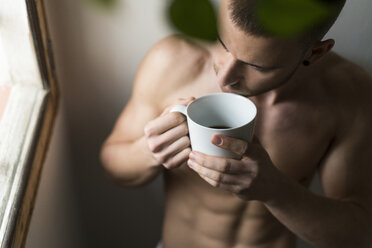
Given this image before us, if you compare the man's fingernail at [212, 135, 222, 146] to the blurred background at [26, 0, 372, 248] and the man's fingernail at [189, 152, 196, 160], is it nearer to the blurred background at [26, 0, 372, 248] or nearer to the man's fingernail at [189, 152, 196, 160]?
the man's fingernail at [189, 152, 196, 160]

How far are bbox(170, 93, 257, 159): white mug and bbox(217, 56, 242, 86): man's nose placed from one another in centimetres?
3

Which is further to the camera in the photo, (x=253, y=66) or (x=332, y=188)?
(x=332, y=188)

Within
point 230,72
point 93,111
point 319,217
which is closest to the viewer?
point 230,72

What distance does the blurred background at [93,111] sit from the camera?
3.21 ft

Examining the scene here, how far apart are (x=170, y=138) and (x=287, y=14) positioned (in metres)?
0.54

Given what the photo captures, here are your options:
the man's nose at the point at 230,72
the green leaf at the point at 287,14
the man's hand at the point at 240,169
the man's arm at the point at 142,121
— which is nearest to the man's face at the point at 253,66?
the man's nose at the point at 230,72

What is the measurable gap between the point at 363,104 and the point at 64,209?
86 centimetres

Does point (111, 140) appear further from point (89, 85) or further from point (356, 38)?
point (356, 38)

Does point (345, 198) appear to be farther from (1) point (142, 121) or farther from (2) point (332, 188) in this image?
(1) point (142, 121)

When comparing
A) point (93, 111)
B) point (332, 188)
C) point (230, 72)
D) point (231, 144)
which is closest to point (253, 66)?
point (230, 72)

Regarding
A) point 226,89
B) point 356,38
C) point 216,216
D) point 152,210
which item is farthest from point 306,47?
point 152,210

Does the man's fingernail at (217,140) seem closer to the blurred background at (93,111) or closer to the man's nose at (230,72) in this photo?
the man's nose at (230,72)

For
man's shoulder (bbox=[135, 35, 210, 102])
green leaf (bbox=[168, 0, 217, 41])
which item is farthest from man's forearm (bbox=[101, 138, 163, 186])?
green leaf (bbox=[168, 0, 217, 41])

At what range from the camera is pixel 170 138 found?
0.69 meters
